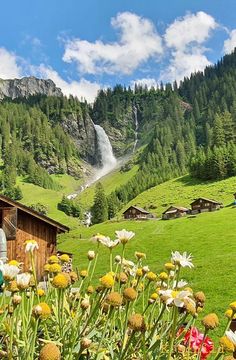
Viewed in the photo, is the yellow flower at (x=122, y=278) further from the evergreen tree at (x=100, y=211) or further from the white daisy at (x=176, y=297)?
the evergreen tree at (x=100, y=211)

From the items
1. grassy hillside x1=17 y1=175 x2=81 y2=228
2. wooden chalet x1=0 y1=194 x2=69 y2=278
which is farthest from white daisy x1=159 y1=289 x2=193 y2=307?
grassy hillside x1=17 y1=175 x2=81 y2=228

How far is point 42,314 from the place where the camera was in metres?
2.35

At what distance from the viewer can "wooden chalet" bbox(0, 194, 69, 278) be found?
2273 cm

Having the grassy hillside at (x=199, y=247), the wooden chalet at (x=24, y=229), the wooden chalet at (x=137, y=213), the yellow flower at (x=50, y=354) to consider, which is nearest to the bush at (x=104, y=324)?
the yellow flower at (x=50, y=354)

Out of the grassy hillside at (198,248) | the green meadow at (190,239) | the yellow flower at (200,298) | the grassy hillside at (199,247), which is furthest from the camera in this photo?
the green meadow at (190,239)

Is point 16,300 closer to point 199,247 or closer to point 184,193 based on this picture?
point 199,247

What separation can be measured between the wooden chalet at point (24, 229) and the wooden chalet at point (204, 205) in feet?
222

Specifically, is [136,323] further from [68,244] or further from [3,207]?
[68,244]

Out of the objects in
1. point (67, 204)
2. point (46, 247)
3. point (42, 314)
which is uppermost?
point (42, 314)

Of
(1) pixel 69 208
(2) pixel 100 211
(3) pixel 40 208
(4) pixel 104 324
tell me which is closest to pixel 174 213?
(2) pixel 100 211

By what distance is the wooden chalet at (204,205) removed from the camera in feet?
295

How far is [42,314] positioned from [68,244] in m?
70.0

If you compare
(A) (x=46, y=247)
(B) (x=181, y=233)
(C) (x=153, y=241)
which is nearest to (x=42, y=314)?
(A) (x=46, y=247)

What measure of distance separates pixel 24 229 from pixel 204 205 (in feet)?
235
